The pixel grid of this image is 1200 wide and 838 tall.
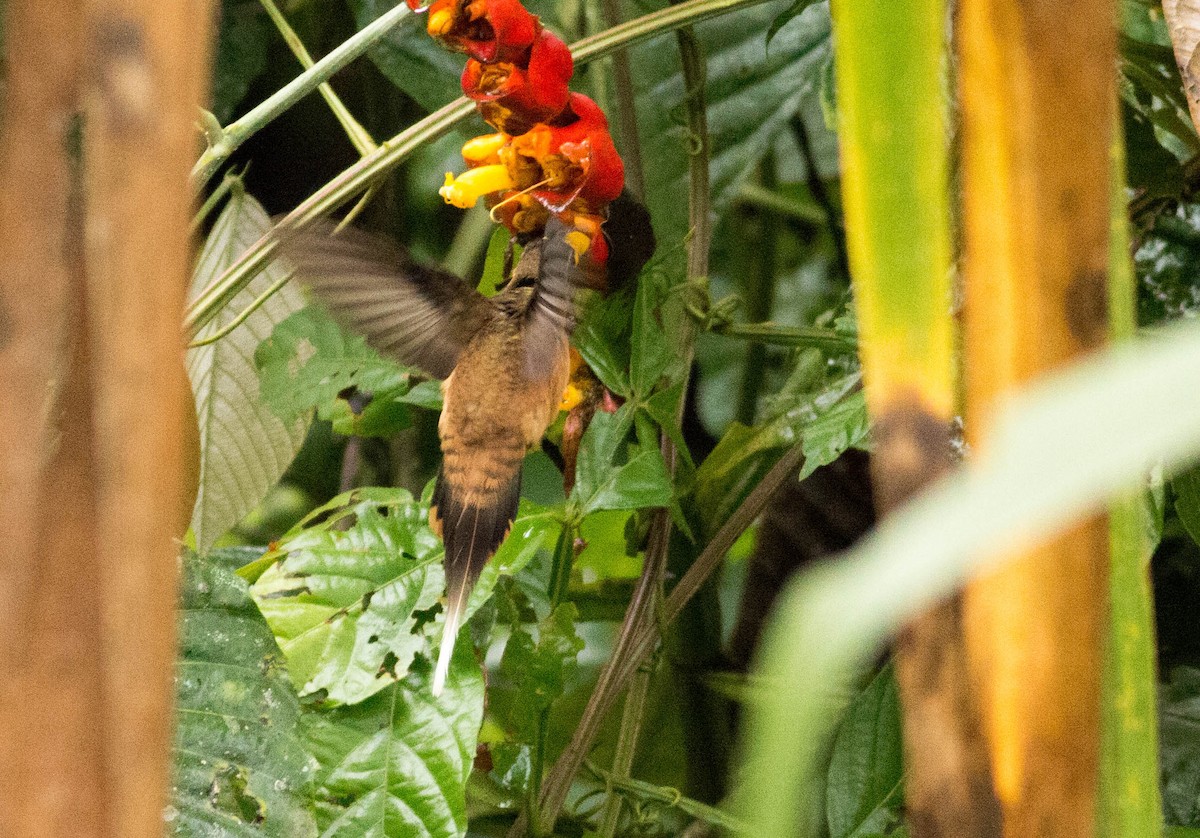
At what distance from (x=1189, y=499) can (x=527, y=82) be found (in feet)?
1.35

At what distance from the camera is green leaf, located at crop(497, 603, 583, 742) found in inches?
26.8

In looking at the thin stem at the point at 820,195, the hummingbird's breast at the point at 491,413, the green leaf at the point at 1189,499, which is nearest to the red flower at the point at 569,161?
the hummingbird's breast at the point at 491,413

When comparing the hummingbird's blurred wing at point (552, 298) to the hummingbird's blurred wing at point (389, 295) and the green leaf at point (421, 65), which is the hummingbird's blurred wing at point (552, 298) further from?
the green leaf at point (421, 65)

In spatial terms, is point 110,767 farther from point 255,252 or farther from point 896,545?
point 255,252

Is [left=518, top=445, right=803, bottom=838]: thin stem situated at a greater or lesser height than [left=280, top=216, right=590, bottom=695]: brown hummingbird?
lesser

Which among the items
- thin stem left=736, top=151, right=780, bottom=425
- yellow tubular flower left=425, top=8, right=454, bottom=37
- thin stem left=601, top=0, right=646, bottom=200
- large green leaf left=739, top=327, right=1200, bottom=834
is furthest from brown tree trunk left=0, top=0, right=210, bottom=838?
thin stem left=736, top=151, right=780, bottom=425

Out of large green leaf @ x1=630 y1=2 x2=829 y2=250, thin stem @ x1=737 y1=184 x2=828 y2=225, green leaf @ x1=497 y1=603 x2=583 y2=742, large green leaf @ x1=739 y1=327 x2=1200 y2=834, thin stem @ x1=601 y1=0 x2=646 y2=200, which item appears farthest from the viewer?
thin stem @ x1=737 y1=184 x2=828 y2=225

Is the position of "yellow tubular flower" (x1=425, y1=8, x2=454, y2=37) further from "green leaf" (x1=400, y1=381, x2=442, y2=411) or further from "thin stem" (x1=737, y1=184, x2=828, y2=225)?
"thin stem" (x1=737, y1=184, x2=828, y2=225)

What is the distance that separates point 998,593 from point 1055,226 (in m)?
0.07

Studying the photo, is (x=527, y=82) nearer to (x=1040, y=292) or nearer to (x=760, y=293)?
(x=1040, y=292)

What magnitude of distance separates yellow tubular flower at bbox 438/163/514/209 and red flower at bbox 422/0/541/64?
0.07 m

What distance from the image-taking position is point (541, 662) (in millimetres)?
680

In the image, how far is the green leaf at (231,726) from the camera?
0.58 metres

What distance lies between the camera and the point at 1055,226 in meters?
0.22
